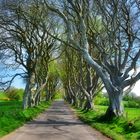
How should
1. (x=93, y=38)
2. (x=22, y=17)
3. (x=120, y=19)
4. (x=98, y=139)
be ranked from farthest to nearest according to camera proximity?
(x=22, y=17), (x=93, y=38), (x=120, y=19), (x=98, y=139)

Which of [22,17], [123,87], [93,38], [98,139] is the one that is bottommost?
[98,139]

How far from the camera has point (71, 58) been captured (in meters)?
60.6

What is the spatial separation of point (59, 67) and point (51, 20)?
45789 mm

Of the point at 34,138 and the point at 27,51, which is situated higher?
the point at 27,51

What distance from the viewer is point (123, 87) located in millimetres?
30203

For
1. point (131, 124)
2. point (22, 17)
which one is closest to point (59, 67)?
point (22, 17)

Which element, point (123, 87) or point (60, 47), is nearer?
point (123, 87)

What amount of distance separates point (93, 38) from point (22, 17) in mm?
9560

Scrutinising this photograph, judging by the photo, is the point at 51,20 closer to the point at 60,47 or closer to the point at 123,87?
the point at 60,47

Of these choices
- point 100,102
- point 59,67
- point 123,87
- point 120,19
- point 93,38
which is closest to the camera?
point 123,87

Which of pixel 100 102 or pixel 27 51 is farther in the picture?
pixel 100 102

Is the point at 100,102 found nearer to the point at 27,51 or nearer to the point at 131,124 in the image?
the point at 27,51

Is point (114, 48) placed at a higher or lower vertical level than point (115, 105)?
higher

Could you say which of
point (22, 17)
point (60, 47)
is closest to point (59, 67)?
point (60, 47)
